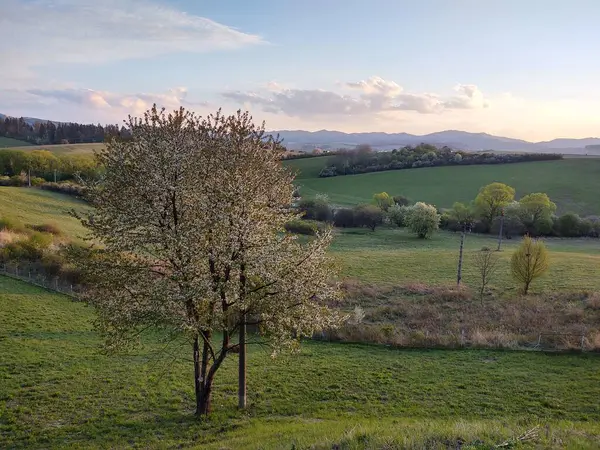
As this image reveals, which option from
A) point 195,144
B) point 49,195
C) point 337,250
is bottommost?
point 337,250

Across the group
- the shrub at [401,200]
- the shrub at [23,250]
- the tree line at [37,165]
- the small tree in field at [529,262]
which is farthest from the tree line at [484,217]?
the tree line at [37,165]

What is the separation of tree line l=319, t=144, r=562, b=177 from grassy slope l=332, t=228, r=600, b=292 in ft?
171

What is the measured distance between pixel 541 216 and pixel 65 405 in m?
91.2

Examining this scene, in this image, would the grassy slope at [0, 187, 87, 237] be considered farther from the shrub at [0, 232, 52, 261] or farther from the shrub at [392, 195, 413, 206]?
the shrub at [392, 195, 413, 206]

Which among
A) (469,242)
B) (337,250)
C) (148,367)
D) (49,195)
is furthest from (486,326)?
(49,195)

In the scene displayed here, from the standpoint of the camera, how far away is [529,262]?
40594 millimetres

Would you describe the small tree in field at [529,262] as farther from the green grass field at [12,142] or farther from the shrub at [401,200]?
the green grass field at [12,142]

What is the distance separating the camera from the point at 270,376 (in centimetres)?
2209

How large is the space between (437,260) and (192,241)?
50475 mm

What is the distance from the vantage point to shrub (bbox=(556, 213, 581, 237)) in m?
87.5

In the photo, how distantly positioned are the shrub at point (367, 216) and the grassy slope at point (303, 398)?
2620 inches

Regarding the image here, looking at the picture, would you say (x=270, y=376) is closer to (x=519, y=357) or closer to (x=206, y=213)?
(x=206, y=213)

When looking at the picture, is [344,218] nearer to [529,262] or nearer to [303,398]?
[529,262]

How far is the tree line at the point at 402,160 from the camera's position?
138 meters
